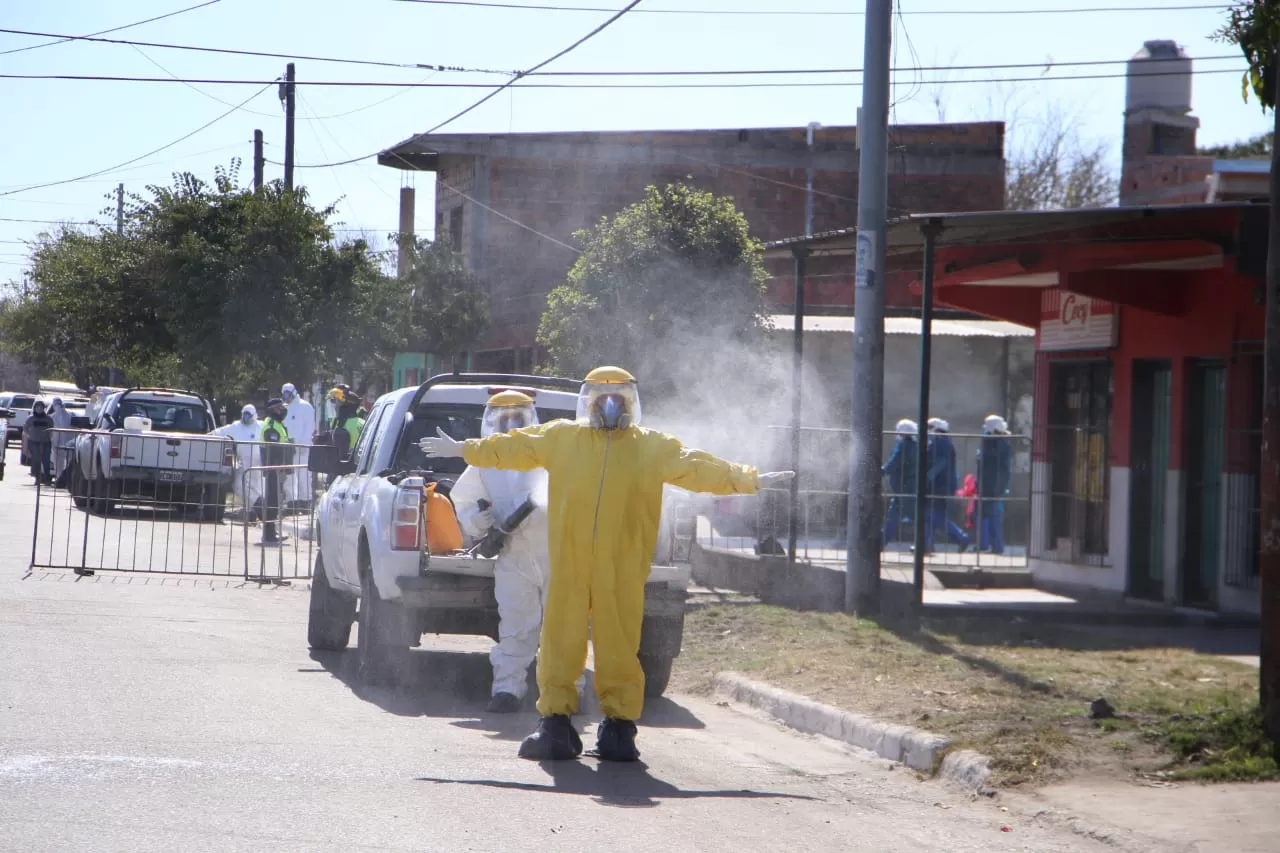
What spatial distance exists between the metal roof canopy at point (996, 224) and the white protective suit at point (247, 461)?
263 inches

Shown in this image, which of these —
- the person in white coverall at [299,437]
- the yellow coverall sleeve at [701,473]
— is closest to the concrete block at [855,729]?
the yellow coverall sleeve at [701,473]

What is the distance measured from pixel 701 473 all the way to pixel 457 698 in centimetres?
277

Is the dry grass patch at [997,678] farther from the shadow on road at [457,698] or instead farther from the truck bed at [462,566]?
the truck bed at [462,566]

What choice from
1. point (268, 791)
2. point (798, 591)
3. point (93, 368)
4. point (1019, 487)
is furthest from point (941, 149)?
point (93, 368)

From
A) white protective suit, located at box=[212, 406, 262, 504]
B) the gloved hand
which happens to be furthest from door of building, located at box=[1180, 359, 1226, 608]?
white protective suit, located at box=[212, 406, 262, 504]

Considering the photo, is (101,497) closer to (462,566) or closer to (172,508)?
(172,508)

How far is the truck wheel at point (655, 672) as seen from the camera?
9.16 metres

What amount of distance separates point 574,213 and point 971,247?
19998mm

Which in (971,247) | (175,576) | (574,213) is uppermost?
(574,213)

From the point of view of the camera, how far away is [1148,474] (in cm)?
1509

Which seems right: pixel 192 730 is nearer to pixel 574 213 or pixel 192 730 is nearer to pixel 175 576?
pixel 175 576

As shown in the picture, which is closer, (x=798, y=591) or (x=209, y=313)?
(x=798, y=591)

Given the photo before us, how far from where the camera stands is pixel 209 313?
28.2 metres

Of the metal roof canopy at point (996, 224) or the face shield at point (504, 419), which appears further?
Answer: the metal roof canopy at point (996, 224)
